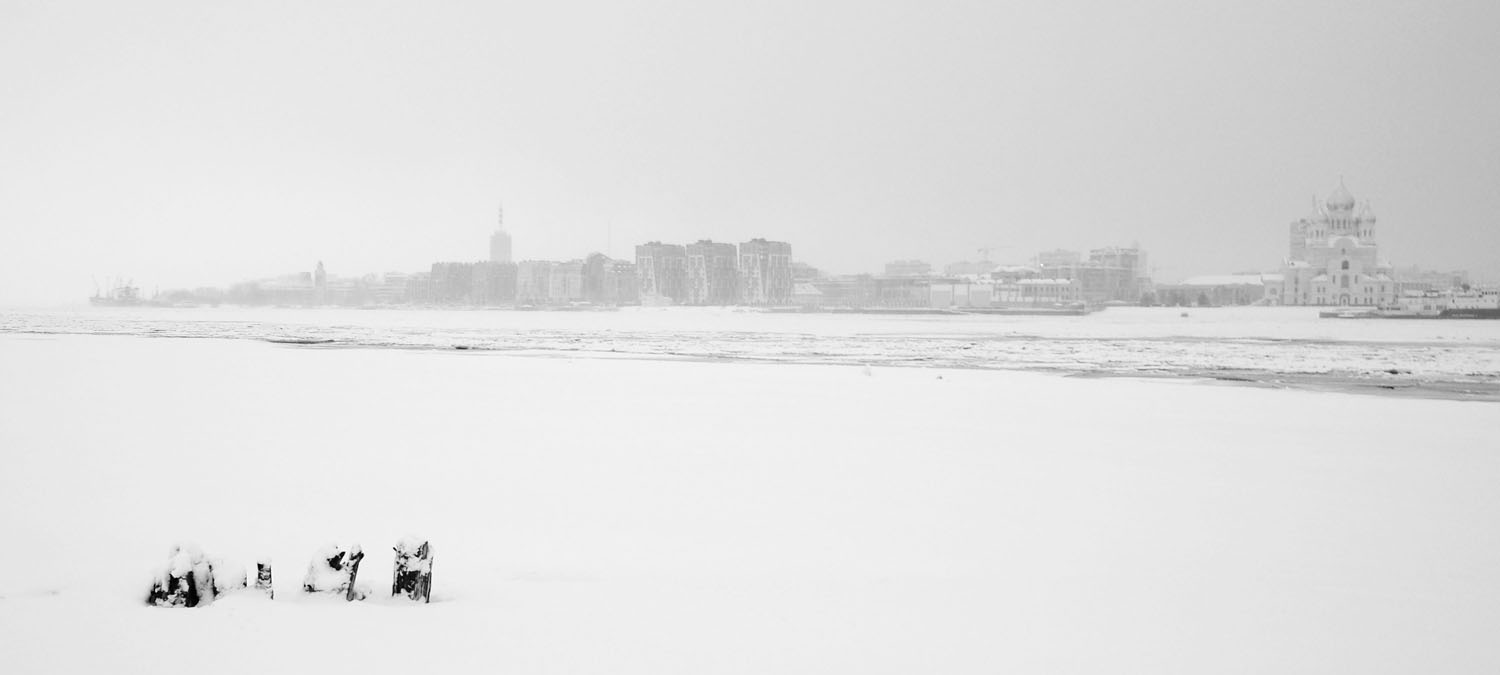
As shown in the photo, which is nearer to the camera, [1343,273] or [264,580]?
[264,580]

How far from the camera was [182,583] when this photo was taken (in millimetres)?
5344

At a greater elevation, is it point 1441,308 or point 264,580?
point 264,580

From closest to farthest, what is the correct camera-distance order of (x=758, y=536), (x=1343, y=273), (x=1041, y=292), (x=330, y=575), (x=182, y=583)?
(x=182, y=583)
(x=330, y=575)
(x=758, y=536)
(x=1343, y=273)
(x=1041, y=292)

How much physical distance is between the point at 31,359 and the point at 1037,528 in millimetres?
29509

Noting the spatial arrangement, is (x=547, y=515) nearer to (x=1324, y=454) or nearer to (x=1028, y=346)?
(x=1324, y=454)

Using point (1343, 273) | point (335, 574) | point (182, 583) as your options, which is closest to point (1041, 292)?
point (1343, 273)

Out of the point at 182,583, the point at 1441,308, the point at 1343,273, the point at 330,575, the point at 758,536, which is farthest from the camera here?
the point at 1343,273

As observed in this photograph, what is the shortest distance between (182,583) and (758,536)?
12.6ft

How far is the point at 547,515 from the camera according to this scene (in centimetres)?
793

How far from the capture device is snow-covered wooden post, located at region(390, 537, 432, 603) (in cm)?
555

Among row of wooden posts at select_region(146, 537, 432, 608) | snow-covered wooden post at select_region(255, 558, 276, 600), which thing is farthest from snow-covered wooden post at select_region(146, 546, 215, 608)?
snow-covered wooden post at select_region(255, 558, 276, 600)

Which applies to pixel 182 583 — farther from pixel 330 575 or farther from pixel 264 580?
pixel 330 575

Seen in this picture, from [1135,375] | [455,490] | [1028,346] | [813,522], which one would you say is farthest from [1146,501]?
[1028,346]

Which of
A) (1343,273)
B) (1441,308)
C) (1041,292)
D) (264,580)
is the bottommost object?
(1441,308)
